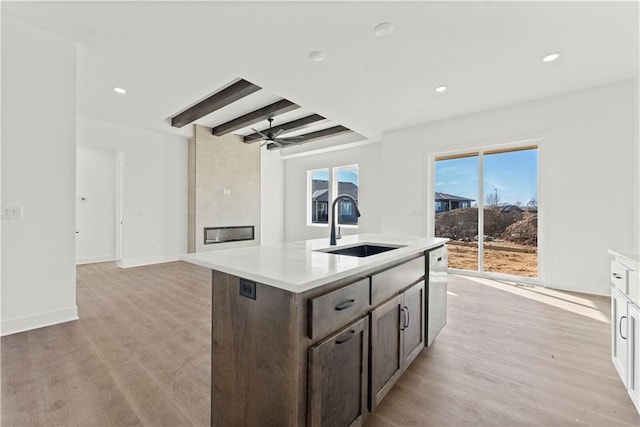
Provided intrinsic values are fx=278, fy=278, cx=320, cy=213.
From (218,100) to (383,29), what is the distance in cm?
286

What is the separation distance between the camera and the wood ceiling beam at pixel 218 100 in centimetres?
392

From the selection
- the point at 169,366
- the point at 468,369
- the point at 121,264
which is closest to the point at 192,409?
the point at 169,366

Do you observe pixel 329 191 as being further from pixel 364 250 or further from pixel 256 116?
pixel 364 250

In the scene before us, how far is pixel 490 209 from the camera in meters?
4.63

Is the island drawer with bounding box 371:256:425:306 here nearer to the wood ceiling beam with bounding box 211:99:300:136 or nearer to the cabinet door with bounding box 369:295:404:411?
the cabinet door with bounding box 369:295:404:411

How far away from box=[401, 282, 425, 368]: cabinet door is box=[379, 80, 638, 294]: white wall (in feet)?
10.7

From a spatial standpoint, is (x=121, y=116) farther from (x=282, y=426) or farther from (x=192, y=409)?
(x=282, y=426)

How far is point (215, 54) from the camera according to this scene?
2941mm

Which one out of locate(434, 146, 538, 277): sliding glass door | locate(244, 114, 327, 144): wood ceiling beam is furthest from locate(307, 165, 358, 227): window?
locate(434, 146, 538, 277): sliding glass door

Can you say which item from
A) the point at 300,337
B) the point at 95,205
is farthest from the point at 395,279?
the point at 95,205

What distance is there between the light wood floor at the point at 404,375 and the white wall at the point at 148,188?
107 inches

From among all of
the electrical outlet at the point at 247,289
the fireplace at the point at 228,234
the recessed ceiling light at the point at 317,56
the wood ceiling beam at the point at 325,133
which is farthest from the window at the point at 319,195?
the electrical outlet at the point at 247,289

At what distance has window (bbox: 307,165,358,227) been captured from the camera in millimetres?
7273

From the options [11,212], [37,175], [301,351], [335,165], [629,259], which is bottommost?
[301,351]
